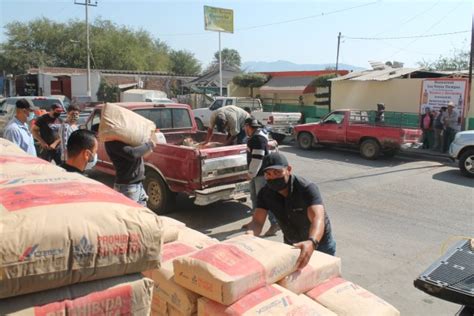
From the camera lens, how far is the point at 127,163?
472cm

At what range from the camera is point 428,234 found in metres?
6.59

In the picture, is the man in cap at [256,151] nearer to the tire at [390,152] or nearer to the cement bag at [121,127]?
the cement bag at [121,127]

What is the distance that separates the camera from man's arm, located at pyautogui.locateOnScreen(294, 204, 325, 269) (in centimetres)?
254

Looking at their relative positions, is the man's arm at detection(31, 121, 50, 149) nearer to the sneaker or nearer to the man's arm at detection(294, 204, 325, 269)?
the sneaker

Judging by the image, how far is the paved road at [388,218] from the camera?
195 inches

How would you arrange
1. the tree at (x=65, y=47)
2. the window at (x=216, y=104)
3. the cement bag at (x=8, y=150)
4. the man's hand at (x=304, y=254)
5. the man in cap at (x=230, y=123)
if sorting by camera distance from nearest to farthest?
the man's hand at (x=304, y=254)
the cement bag at (x=8, y=150)
the man in cap at (x=230, y=123)
the window at (x=216, y=104)
the tree at (x=65, y=47)

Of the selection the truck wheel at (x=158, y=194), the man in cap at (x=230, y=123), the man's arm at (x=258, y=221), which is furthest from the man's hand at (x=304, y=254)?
the man in cap at (x=230, y=123)

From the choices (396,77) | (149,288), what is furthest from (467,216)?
(396,77)

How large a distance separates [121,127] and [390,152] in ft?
36.2

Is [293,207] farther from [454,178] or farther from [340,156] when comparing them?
[340,156]

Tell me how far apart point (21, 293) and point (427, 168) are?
12.2 m

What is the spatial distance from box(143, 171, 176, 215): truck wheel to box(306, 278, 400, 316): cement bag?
15.3 ft

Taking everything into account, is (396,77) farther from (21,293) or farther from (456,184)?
(21,293)

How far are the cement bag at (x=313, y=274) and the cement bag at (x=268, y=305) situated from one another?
0.43ft
